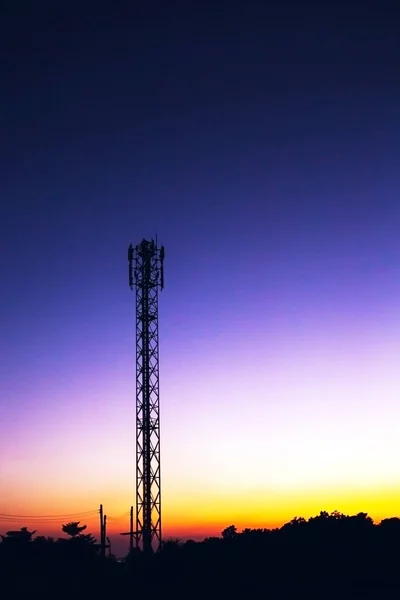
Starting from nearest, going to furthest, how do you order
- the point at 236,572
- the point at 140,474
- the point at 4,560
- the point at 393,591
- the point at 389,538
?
the point at 393,591, the point at 236,572, the point at 389,538, the point at 4,560, the point at 140,474

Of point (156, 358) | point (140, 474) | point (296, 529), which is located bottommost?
point (296, 529)

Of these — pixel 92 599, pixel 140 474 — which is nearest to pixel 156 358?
pixel 140 474

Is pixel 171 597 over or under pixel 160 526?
under

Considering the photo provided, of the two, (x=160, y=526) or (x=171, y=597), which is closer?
(x=171, y=597)

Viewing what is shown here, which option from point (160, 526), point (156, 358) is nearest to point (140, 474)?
point (160, 526)

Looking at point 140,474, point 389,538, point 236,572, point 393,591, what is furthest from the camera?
point 140,474

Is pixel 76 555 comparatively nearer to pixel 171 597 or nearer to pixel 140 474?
pixel 140 474
